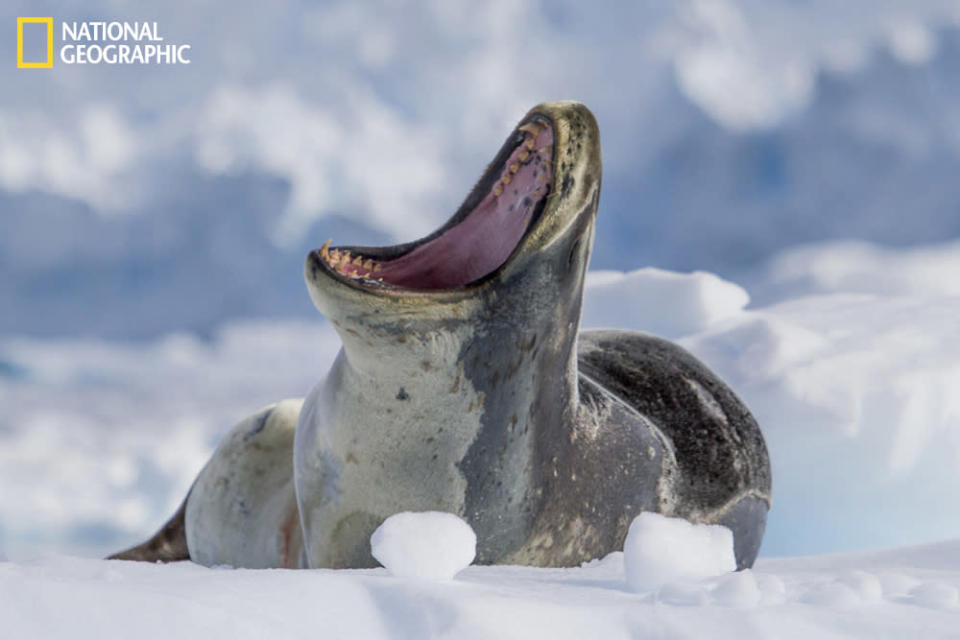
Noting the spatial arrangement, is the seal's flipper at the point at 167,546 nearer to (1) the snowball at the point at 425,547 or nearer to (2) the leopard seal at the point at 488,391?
(2) the leopard seal at the point at 488,391

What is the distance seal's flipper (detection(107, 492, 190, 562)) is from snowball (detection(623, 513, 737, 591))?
2963mm

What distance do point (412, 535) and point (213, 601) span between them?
45 cm

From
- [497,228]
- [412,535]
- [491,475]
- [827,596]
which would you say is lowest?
[827,596]

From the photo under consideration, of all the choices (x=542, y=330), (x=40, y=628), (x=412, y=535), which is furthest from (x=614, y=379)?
(x=40, y=628)

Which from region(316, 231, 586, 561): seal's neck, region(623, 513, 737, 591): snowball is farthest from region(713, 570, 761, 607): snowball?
region(316, 231, 586, 561): seal's neck

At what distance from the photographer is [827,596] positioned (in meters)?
1.66

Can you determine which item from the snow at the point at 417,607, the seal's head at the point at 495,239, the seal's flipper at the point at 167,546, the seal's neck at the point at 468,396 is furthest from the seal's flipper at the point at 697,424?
the seal's flipper at the point at 167,546

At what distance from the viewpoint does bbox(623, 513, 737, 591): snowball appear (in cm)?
183

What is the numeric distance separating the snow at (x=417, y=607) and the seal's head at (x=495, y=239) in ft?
2.75

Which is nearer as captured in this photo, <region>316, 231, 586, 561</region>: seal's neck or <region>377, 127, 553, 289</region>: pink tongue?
<region>316, 231, 586, 561</region>: seal's neck

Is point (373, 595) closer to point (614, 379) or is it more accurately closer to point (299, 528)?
point (299, 528)

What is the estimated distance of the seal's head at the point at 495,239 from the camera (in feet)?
7.84

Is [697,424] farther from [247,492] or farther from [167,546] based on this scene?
[167,546]

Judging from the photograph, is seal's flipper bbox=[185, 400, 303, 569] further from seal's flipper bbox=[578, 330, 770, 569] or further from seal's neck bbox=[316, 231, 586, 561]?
seal's flipper bbox=[578, 330, 770, 569]
